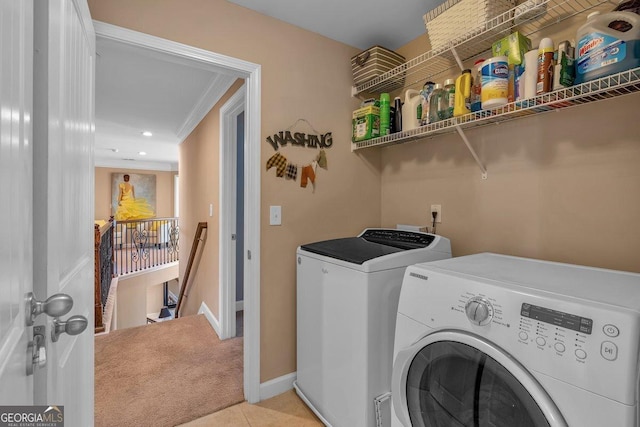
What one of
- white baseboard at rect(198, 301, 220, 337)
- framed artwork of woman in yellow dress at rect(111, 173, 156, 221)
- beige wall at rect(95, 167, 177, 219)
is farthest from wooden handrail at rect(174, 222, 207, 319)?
beige wall at rect(95, 167, 177, 219)

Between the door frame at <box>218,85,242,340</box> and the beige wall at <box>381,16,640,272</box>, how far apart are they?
1.66 metres

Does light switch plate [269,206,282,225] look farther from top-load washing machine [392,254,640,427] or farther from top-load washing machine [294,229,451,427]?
top-load washing machine [392,254,640,427]

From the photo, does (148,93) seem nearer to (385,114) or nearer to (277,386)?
(385,114)

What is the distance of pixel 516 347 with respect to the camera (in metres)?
0.78

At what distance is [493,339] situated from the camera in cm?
82

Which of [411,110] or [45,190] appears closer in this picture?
[45,190]

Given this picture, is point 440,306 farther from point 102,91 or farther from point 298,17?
point 102,91

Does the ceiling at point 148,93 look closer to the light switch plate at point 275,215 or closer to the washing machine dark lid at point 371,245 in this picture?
the light switch plate at point 275,215

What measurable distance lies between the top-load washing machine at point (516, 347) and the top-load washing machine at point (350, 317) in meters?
0.23

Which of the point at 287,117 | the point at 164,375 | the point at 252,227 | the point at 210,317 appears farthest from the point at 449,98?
the point at 210,317

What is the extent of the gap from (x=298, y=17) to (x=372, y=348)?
6.24ft

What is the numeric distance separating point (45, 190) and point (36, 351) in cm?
33

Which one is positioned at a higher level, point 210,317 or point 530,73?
point 530,73

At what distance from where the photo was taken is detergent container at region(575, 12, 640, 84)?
3.18 ft
